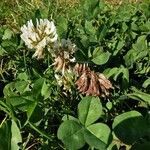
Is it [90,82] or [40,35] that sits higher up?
[40,35]

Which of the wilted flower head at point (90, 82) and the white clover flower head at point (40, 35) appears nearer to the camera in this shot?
the wilted flower head at point (90, 82)

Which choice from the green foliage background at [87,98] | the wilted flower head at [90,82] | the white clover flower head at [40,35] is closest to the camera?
the green foliage background at [87,98]

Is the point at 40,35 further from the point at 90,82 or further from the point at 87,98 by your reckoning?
A: the point at 87,98

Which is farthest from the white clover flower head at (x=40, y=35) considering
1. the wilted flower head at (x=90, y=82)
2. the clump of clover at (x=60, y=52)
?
the wilted flower head at (x=90, y=82)

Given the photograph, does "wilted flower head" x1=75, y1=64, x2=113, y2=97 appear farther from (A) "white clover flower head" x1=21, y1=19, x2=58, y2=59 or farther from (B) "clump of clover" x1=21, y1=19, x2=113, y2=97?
(A) "white clover flower head" x1=21, y1=19, x2=58, y2=59

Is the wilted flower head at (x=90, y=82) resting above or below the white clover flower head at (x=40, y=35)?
below

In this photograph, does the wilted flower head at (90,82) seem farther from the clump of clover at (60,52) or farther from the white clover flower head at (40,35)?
the white clover flower head at (40,35)

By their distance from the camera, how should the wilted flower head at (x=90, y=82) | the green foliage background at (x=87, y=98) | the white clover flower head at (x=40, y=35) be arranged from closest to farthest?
1. the green foliage background at (x=87, y=98)
2. the wilted flower head at (x=90, y=82)
3. the white clover flower head at (x=40, y=35)

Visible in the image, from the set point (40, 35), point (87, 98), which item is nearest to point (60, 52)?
point (40, 35)
